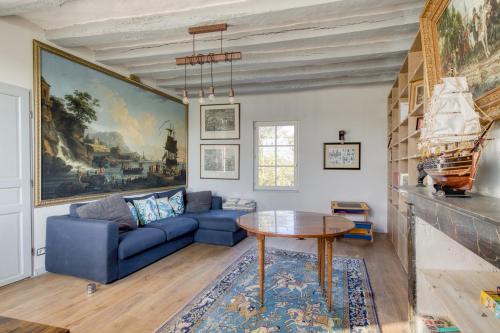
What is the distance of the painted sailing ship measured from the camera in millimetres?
1416

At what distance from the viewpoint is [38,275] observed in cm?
307

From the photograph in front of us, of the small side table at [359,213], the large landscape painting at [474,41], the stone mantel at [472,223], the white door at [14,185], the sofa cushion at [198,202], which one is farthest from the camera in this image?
the sofa cushion at [198,202]

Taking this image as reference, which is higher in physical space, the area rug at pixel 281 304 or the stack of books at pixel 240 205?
the stack of books at pixel 240 205

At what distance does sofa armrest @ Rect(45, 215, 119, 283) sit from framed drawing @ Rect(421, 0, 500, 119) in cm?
324

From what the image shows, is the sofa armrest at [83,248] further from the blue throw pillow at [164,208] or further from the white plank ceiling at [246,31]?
the white plank ceiling at [246,31]

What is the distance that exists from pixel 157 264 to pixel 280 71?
131 inches

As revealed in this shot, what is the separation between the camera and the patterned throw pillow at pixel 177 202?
4574mm

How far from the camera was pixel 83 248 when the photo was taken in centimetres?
291

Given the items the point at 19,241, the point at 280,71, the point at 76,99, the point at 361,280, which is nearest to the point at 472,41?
the point at 361,280

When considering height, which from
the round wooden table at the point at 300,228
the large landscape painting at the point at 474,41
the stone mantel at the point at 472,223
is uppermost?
the large landscape painting at the point at 474,41

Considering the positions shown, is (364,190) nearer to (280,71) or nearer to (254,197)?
(254,197)

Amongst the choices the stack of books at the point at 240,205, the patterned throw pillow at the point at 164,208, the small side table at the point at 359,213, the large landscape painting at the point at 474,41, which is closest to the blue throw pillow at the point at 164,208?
the patterned throw pillow at the point at 164,208

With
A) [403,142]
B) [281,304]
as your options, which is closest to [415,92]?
[403,142]

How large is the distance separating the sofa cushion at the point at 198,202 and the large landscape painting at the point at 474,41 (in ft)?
12.7
